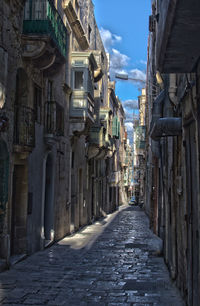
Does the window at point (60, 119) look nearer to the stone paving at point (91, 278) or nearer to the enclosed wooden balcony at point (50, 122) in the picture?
the enclosed wooden balcony at point (50, 122)

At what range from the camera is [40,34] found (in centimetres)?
1045

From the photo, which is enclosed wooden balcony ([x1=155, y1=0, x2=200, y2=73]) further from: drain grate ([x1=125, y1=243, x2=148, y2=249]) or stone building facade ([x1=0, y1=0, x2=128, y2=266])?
drain grate ([x1=125, y1=243, x2=148, y2=249])

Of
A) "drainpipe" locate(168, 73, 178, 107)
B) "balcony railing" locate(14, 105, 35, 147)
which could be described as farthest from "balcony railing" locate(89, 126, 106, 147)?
"drainpipe" locate(168, 73, 178, 107)

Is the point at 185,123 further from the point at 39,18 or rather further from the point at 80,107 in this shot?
the point at 80,107

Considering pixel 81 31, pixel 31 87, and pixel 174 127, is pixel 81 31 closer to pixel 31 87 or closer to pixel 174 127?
pixel 31 87

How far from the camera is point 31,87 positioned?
437 inches

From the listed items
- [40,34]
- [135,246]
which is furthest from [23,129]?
[135,246]

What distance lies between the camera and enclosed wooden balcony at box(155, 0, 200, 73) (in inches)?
129

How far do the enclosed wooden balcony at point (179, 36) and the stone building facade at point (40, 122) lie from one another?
508cm

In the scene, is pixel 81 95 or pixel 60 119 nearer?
pixel 60 119

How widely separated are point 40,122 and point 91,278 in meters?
6.15

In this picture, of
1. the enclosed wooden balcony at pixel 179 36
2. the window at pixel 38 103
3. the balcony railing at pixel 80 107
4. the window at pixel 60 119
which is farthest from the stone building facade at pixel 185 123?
the balcony railing at pixel 80 107

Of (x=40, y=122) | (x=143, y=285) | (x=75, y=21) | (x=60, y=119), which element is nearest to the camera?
(x=143, y=285)

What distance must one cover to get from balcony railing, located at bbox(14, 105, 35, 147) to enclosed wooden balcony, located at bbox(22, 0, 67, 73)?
1.93m
